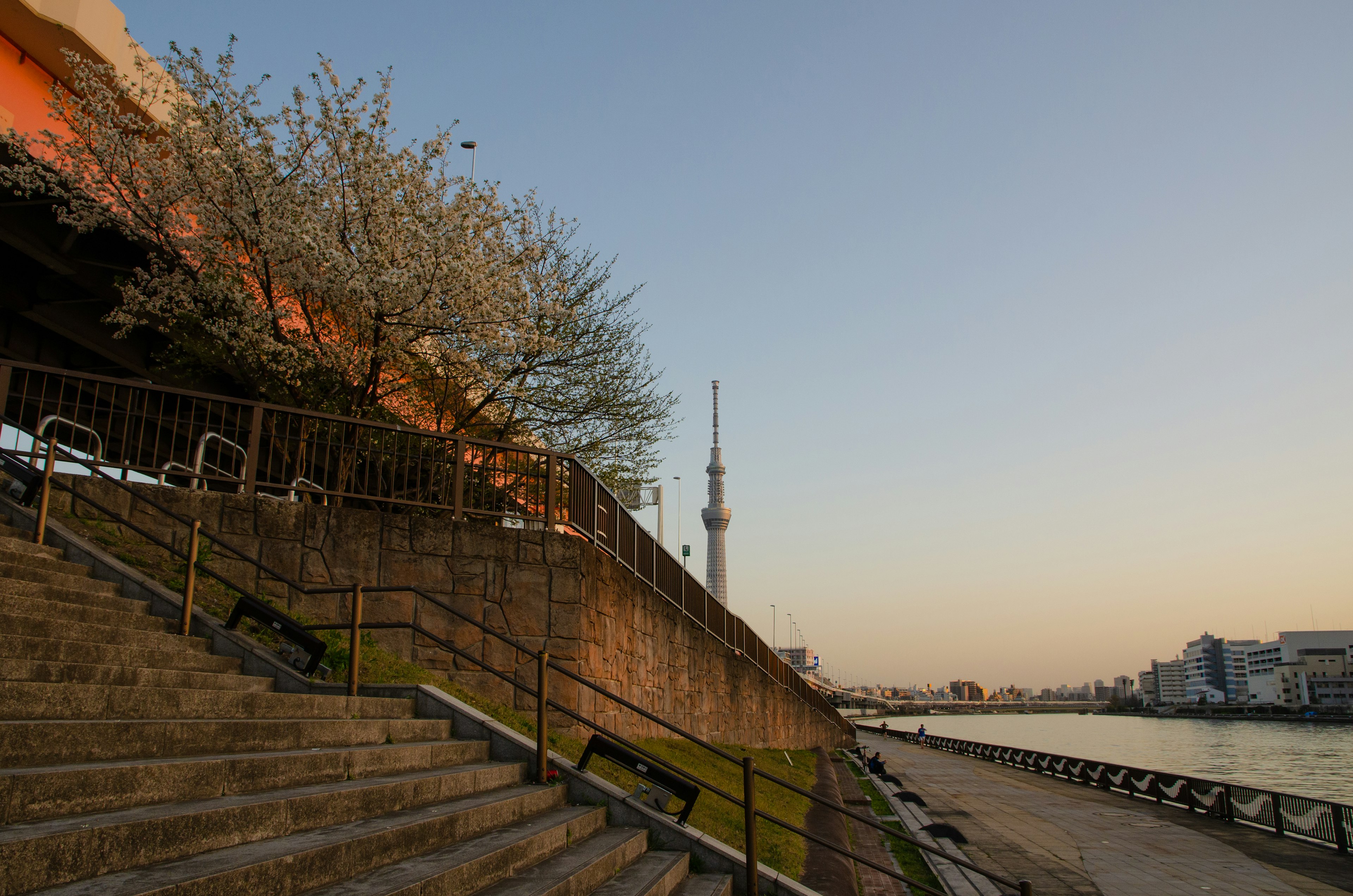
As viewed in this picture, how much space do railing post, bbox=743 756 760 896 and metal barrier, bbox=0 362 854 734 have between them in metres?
4.80

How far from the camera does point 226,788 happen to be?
4.64m

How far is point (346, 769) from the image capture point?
5539mm

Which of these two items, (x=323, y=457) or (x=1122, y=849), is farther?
(x=1122, y=849)

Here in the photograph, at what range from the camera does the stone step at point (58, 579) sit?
6.57 meters

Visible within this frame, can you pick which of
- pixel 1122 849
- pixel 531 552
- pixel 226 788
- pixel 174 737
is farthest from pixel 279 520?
pixel 1122 849

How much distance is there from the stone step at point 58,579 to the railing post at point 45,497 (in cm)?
46

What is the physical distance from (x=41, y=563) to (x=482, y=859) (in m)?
5.03

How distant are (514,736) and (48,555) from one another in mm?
4370

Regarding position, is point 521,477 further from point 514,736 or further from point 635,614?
point 514,736

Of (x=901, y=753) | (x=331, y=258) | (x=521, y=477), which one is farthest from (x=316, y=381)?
(x=901, y=753)

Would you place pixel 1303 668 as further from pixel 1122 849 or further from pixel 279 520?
pixel 279 520

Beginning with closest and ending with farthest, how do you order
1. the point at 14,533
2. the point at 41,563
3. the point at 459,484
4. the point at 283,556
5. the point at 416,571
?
the point at 41,563
the point at 14,533
the point at 283,556
the point at 416,571
the point at 459,484

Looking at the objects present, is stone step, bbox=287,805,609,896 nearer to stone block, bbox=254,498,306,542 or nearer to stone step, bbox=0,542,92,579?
stone step, bbox=0,542,92,579

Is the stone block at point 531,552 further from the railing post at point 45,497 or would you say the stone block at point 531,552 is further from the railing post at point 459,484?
the railing post at point 45,497
